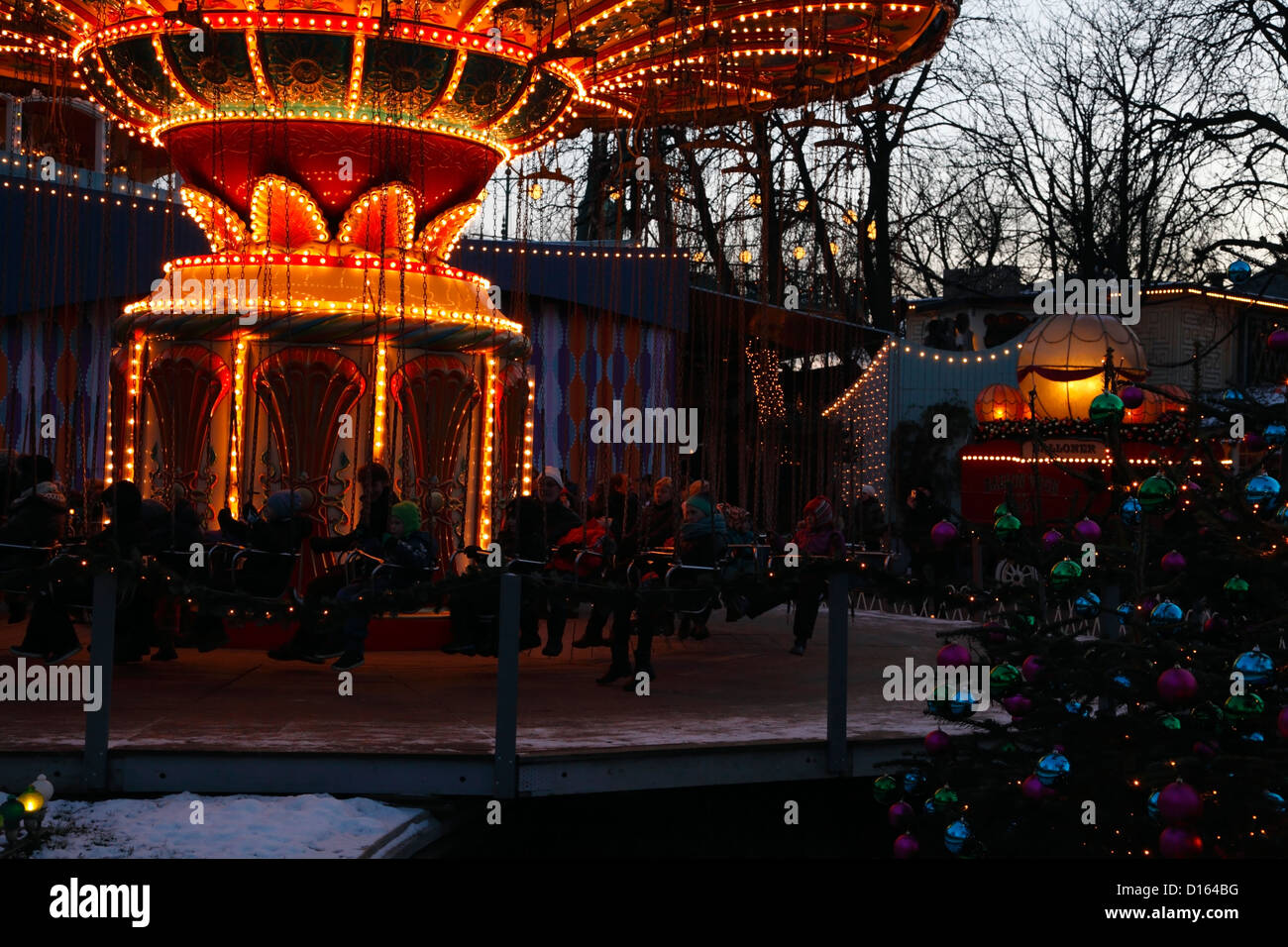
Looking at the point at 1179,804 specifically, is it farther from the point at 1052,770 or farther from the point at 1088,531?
the point at 1088,531

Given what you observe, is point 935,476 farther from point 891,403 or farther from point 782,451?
point 782,451

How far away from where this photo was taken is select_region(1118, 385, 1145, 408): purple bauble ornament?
19.9ft

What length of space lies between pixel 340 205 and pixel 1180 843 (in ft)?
32.1

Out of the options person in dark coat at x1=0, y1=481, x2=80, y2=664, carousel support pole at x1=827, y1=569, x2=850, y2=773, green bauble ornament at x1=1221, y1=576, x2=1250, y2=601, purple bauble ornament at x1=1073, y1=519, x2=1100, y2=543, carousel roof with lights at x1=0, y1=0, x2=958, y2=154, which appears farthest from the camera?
carousel roof with lights at x1=0, y1=0, x2=958, y2=154

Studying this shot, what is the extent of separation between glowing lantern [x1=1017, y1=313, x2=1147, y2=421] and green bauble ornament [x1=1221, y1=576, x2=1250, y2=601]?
665 inches

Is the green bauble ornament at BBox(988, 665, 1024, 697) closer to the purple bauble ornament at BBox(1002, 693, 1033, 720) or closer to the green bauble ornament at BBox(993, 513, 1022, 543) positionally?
the purple bauble ornament at BBox(1002, 693, 1033, 720)

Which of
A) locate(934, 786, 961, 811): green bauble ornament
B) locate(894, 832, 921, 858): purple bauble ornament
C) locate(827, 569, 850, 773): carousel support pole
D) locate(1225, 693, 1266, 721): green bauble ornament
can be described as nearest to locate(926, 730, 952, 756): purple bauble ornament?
locate(934, 786, 961, 811): green bauble ornament

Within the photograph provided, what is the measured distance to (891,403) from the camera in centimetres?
2789

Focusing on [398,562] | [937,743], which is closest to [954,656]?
[937,743]

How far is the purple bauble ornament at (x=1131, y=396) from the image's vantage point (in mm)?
6070

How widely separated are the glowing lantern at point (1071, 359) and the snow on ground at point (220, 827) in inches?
668

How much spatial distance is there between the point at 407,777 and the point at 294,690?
2.46m

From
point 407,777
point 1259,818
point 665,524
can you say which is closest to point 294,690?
point 407,777
